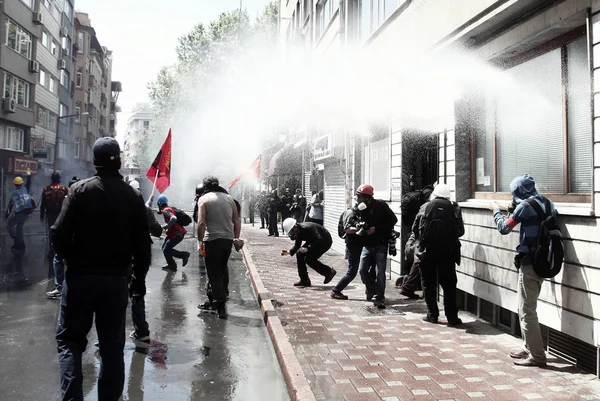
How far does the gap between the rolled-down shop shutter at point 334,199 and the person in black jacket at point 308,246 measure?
4.95m

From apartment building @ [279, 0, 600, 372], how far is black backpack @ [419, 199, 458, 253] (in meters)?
0.43

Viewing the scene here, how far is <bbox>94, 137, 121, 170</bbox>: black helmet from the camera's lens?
3549mm

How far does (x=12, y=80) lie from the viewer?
1144 inches

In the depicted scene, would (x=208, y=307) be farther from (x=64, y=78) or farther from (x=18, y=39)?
(x=64, y=78)

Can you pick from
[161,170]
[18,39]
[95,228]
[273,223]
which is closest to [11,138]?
[18,39]

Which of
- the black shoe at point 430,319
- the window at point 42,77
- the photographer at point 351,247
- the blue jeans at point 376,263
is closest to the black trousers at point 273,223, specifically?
the photographer at point 351,247

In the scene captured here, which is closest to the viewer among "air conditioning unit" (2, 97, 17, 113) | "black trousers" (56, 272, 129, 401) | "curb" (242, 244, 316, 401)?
"black trousers" (56, 272, 129, 401)

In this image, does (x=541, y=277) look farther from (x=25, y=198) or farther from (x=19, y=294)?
(x=25, y=198)

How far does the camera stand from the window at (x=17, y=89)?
28.3 metres

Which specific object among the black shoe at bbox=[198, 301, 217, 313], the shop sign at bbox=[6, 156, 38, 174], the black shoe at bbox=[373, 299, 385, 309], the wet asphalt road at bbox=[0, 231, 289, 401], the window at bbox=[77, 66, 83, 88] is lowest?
the wet asphalt road at bbox=[0, 231, 289, 401]

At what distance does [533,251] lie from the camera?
4.67m

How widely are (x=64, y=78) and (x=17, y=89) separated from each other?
43.8 ft

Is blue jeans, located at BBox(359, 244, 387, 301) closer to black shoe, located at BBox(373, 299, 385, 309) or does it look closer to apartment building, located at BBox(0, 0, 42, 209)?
black shoe, located at BBox(373, 299, 385, 309)

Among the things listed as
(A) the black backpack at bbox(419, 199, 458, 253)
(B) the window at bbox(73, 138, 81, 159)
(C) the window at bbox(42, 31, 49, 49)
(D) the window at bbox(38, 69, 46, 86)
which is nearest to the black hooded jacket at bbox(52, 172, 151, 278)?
(A) the black backpack at bbox(419, 199, 458, 253)
